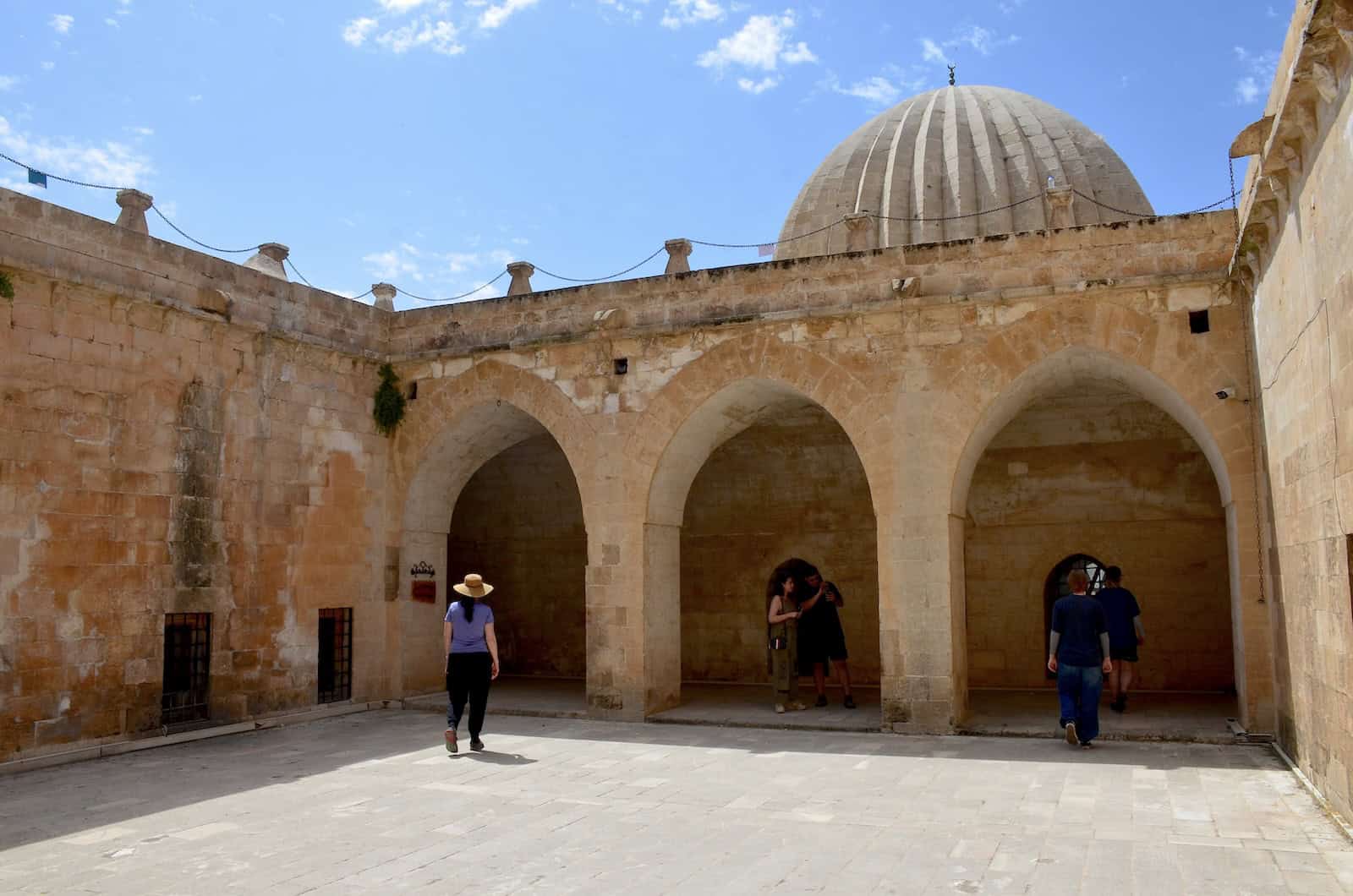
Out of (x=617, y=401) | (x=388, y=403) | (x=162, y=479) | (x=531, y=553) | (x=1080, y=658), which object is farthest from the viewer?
(x=531, y=553)

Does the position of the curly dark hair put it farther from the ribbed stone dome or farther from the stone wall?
the ribbed stone dome

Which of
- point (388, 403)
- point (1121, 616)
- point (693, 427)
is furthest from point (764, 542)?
point (388, 403)

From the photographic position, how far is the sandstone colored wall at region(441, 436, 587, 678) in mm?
13930

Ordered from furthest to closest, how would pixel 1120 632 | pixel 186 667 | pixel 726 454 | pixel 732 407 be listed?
1. pixel 726 454
2. pixel 732 407
3. pixel 1120 632
4. pixel 186 667

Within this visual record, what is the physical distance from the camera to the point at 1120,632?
9.52 meters

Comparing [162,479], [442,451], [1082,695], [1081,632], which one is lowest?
[1082,695]

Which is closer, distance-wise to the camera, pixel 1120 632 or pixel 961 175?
pixel 1120 632

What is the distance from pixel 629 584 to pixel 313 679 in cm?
339

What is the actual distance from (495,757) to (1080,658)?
181 inches

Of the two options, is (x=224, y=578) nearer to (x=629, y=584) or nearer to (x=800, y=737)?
(x=629, y=584)

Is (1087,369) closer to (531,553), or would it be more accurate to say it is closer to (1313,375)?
(1313,375)

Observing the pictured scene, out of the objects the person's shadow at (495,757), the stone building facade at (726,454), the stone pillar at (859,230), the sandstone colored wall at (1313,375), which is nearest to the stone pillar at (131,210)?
the stone building facade at (726,454)

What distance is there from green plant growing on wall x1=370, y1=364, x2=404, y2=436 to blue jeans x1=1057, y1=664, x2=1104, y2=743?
24.3 ft

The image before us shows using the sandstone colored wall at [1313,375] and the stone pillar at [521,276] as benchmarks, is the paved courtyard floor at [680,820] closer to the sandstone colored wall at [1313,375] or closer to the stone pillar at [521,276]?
the sandstone colored wall at [1313,375]
